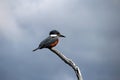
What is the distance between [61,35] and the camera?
1448 cm

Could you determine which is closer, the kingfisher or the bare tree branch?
the bare tree branch

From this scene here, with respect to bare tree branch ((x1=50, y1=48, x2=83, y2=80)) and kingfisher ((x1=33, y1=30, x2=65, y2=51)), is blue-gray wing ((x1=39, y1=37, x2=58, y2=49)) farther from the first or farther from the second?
bare tree branch ((x1=50, y1=48, x2=83, y2=80))

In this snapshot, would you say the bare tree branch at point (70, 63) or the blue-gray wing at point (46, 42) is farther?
the blue-gray wing at point (46, 42)

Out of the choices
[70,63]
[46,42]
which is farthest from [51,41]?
[70,63]

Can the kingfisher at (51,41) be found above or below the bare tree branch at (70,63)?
above

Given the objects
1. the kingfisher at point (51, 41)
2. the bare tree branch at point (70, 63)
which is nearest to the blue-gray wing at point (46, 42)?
the kingfisher at point (51, 41)

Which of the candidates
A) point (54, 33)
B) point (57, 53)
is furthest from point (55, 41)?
point (57, 53)

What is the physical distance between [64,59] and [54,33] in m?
2.44

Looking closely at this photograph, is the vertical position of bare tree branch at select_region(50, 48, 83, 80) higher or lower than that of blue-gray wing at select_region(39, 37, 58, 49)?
lower

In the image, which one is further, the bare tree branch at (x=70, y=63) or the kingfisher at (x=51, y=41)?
the kingfisher at (x=51, y=41)

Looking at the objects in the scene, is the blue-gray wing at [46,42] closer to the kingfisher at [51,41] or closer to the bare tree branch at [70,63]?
the kingfisher at [51,41]

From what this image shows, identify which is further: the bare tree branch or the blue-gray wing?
the blue-gray wing

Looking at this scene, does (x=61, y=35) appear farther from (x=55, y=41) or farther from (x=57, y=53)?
(x=57, y=53)

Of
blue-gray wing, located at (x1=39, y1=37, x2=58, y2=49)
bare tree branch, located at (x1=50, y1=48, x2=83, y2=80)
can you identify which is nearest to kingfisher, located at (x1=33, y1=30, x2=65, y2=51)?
blue-gray wing, located at (x1=39, y1=37, x2=58, y2=49)
